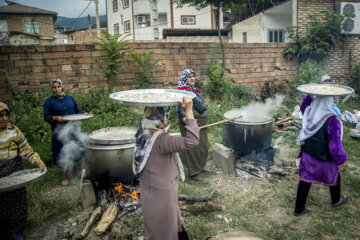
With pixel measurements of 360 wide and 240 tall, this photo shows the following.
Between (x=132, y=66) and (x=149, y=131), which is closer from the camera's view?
(x=149, y=131)

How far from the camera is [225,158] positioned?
15.3ft

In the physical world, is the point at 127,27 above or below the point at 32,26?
above

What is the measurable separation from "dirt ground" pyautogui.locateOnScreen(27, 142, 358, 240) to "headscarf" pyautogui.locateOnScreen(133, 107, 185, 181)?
1357mm

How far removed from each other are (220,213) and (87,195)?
1884mm

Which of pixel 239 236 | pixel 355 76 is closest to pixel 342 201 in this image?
pixel 239 236

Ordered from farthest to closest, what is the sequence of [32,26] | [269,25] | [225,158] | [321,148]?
[32,26], [269,25], [225,158], [321,148]

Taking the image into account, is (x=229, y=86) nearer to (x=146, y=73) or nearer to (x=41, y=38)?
(x=146, y=73)

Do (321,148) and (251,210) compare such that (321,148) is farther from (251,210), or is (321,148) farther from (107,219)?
(107,219)

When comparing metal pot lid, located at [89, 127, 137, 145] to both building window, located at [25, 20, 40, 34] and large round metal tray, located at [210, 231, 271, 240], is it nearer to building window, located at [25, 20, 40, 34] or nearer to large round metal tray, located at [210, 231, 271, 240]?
large round metal tray, located at [210, 231, 271, 240]

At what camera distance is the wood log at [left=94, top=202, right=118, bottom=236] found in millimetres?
3012

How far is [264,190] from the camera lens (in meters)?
4.05

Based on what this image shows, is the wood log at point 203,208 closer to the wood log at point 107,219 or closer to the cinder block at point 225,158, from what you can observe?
the wood log at point 107,219

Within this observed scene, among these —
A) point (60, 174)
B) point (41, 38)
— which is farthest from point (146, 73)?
point (41, 38)

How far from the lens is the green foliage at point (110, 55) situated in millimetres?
7762
